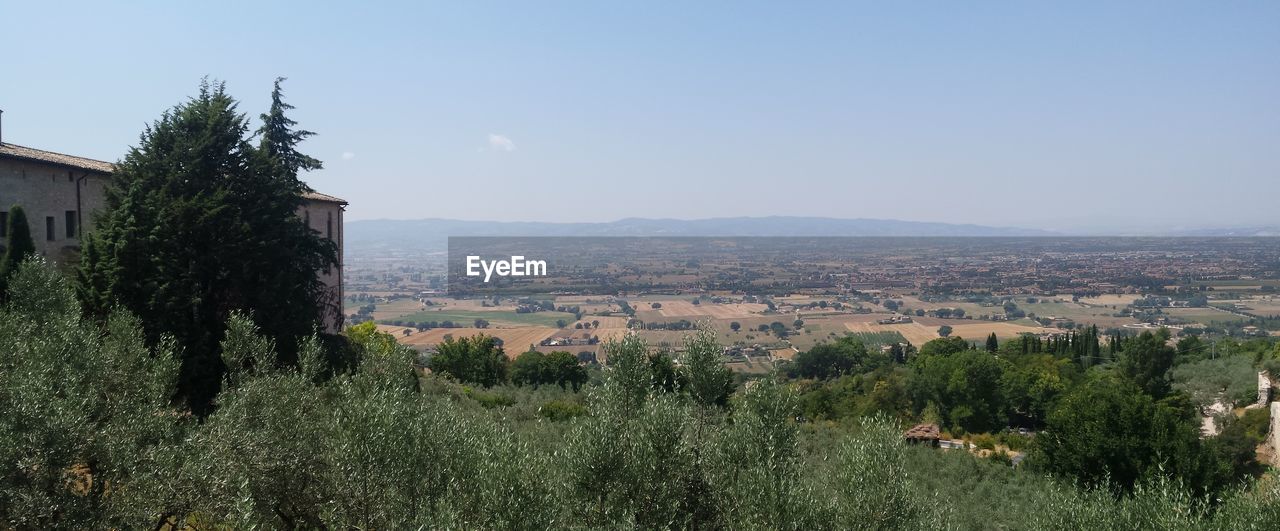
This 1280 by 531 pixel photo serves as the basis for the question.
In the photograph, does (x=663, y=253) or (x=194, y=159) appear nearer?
(x=194, y=159)

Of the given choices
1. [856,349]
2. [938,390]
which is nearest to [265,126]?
[938,390]

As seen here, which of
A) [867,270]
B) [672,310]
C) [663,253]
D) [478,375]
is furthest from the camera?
[663,253]

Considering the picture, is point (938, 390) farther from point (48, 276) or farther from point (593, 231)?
point (593, 231)

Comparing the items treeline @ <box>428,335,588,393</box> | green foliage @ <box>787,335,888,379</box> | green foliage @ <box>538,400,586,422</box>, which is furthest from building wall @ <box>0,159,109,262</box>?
green foliage @ <box>787,335,888,379</box>

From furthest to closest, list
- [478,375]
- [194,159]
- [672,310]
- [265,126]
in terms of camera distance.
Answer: [672,310]
[478,375]
[265,126]
[194,159]

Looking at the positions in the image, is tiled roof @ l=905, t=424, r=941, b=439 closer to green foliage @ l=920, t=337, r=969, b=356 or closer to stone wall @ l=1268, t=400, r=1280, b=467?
stone wall @ l=1268, t=400, r=1280, b=467

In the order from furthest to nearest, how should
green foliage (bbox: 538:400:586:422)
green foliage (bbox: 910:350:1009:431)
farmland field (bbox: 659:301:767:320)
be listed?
1. farmland field (bbox: 659:301:767:320)
2. green foliage (bbox: 910:350:1009:431)
3. green foliage (bbox: 538:400:586:422)

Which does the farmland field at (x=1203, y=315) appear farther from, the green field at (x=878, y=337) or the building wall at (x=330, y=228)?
the building wall at (x=330, y=228)

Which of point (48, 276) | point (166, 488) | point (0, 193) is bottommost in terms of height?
point (166, 488)
